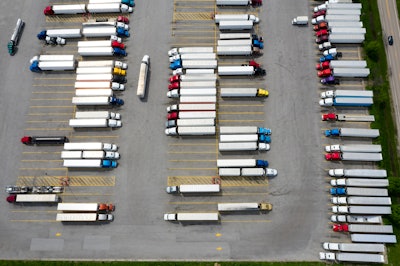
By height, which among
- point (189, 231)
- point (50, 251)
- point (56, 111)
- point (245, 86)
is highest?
point (245, 86)

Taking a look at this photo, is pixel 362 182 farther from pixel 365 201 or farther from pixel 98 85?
pixel 98 85

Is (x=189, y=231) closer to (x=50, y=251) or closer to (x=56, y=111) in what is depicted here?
(x=50, y=251)

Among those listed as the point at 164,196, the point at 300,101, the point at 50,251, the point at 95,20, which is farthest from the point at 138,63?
the point at 50,251

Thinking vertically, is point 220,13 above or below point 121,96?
above

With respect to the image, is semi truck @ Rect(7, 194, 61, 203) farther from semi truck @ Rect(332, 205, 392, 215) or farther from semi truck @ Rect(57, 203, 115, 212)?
semi truck @ Rect(332, 205, 392, 215)

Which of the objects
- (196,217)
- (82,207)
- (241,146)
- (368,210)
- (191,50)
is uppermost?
(191,50)

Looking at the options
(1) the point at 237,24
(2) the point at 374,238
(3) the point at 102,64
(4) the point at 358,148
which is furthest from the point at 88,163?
(2) the point at 374,238
